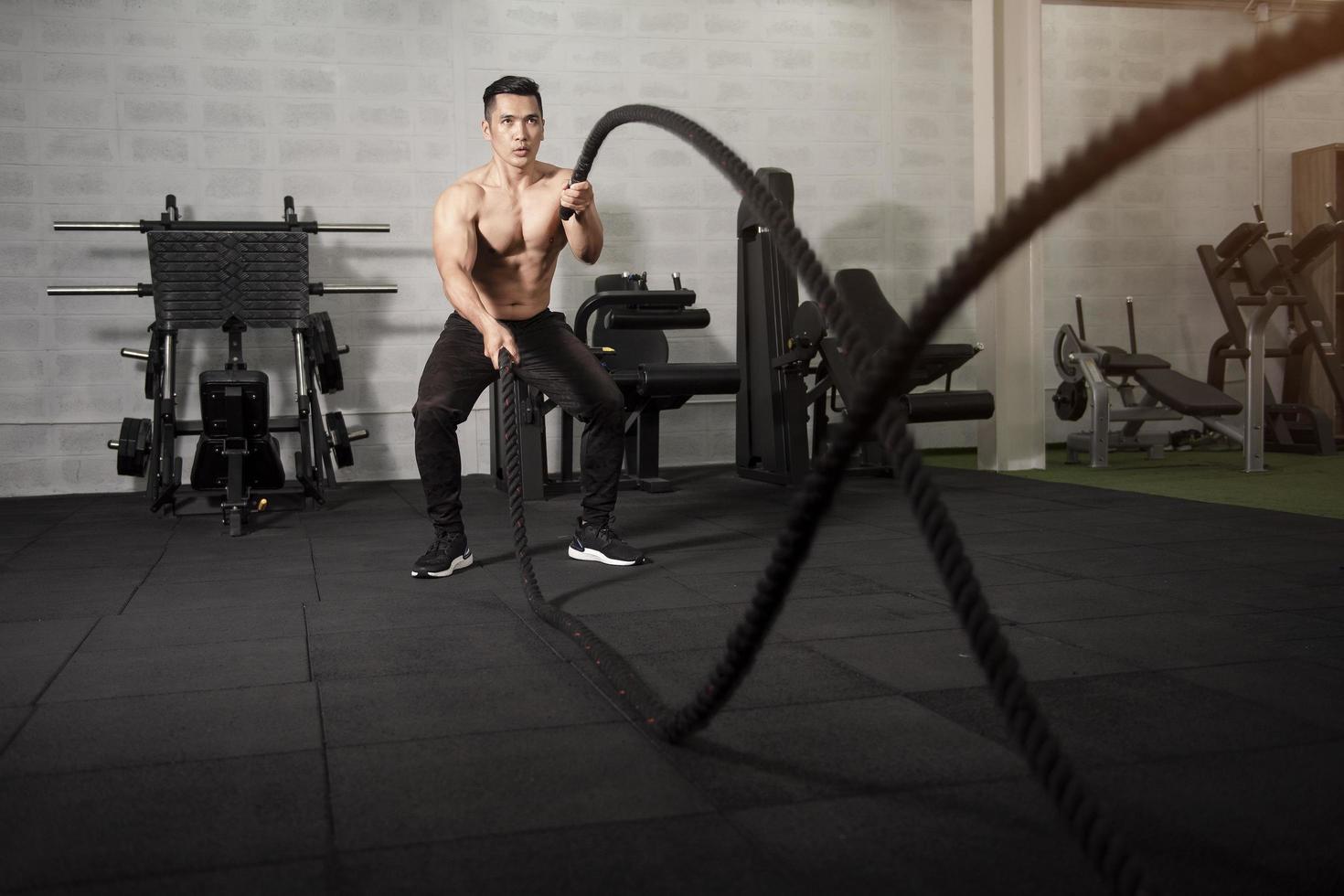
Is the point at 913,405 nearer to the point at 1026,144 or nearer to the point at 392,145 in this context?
the point at 1026,144

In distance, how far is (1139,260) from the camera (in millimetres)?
7602

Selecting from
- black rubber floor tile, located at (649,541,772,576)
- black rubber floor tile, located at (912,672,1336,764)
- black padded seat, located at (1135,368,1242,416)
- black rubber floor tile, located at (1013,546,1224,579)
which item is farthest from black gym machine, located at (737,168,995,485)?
black rubber floor tile, located at (912,672,1336,764)

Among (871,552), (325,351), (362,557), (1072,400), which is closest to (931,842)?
(871,552)

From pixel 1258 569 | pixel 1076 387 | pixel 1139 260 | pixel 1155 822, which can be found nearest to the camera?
pixel 1155 822

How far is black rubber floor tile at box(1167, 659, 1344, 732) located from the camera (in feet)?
6.04

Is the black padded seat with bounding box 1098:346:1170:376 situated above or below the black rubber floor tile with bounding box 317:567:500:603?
above

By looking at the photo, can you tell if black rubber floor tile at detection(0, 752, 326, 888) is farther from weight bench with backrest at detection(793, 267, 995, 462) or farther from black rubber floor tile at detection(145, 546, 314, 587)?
weight bench with backrest at detection(793, 267, 995, 462)

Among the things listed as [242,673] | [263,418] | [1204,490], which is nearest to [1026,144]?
[1204,490]

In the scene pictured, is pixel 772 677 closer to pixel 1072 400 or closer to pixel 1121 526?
pixel 1121 526

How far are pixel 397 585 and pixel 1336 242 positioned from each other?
6808 millimetres

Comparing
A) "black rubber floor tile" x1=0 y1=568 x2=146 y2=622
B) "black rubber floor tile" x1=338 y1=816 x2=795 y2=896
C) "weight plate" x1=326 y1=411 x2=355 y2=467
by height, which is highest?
"weight plate" x1=326 y1=411 x2=355 y2=467

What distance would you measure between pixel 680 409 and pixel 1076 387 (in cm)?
234

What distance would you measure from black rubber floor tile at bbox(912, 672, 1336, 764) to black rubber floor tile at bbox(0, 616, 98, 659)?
1.87 meters

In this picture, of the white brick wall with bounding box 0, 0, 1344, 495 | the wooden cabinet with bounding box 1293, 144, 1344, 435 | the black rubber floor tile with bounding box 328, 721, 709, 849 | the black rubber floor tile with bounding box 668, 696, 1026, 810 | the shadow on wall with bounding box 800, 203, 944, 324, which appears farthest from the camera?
the wooden cabinet with bounding box 1293, 144, 1344, 435
